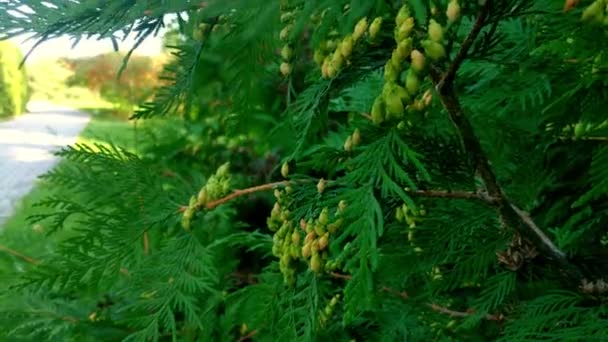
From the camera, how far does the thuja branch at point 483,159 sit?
360mm

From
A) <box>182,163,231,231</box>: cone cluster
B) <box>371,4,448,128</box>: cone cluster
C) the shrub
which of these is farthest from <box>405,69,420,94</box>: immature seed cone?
the shrub

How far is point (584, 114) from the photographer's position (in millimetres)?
502

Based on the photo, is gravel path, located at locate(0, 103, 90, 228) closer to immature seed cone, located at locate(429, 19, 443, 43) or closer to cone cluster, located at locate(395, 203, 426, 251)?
cone cluster, located at locate(395, 203, 426, 251)

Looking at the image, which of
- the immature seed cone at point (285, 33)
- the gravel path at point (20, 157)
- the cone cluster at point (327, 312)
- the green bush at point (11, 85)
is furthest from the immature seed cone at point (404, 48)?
the green bush at point (11, 85)

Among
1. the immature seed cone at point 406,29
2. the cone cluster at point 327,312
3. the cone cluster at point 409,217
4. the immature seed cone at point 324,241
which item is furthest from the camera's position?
the cone cluster at point 327,312

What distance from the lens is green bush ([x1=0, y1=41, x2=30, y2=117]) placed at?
373 cm

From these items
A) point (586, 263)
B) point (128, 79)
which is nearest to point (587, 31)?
point (586, 263)

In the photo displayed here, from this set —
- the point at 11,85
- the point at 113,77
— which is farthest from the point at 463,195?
the point at 11,85

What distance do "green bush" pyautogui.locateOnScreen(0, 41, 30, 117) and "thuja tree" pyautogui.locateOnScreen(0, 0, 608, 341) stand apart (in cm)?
333

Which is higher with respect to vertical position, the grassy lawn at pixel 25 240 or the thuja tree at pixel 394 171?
the thuja tree at pixel 394 171

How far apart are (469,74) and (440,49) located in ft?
1.32

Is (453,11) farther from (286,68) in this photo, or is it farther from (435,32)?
(286,68)

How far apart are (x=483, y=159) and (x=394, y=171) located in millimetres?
87

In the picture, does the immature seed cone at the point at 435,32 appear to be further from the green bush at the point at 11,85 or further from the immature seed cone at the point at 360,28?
the green bush at the point at 11,85
